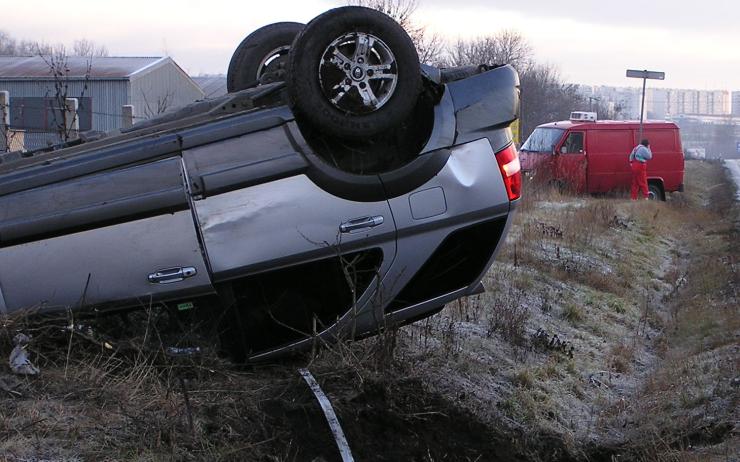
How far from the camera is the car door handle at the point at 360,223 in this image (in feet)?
17.6

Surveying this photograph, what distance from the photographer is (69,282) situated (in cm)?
499

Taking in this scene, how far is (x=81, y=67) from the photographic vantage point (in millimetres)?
41719

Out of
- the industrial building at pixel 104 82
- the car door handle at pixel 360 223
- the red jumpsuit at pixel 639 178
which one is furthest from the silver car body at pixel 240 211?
the industrial building at pixel 104 82

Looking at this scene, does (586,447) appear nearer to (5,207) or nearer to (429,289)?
(429,289)

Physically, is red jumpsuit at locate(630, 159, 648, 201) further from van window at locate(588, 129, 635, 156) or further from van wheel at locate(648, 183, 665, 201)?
van wheel at locate(648, 183, 665, 201)

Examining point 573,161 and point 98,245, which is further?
point 573,161

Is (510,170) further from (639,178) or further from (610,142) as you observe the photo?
(610,142)

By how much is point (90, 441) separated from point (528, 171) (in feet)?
66.0

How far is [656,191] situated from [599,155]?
204 cm

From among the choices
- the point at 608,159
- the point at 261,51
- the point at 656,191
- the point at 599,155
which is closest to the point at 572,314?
the point at 261,51

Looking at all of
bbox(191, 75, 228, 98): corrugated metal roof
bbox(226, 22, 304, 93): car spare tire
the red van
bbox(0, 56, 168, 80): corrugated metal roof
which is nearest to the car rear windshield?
the red van

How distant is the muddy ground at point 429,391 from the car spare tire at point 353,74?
1.20 meters

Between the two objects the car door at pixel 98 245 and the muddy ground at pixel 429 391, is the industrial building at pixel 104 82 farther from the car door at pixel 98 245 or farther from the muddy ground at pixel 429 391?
the car door at pixel 98 245

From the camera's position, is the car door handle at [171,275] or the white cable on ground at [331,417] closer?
the white cable on ground at [331,417]
